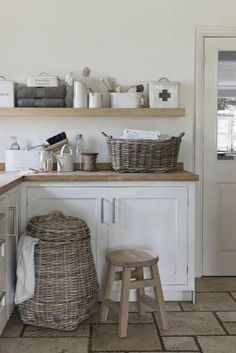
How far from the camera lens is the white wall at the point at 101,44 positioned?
11.7ft

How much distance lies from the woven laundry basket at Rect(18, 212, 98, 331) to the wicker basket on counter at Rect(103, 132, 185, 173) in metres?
0.67

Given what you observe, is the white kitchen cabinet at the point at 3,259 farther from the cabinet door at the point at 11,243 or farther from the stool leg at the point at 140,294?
the stool leg at the point at 140,294

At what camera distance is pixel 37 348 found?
8.10ft

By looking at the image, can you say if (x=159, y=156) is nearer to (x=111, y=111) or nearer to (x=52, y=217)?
(x=111, y=111)

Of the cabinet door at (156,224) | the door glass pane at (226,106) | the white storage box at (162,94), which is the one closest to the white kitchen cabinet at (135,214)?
the cabinet door at (156,224)

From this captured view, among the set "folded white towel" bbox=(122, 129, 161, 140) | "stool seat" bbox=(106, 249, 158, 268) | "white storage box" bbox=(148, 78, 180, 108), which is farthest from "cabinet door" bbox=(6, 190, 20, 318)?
"white storage box" bbox=(148, 78, 180, 108)

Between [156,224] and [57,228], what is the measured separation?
2.34 feet

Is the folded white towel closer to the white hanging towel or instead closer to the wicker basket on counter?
the wicker basket on counter

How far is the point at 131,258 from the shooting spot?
107 inches

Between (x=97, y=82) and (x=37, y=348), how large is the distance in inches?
80.0

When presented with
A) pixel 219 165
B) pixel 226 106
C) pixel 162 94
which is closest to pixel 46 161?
pixel 162 94

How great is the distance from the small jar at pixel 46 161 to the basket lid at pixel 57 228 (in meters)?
0.54

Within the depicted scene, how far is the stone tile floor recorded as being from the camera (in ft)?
8.09

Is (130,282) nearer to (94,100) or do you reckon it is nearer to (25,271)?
(25,271)
